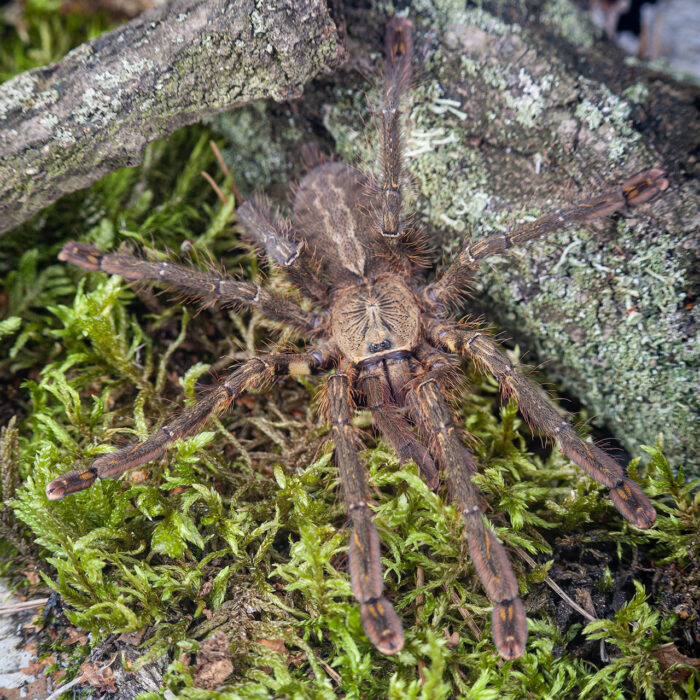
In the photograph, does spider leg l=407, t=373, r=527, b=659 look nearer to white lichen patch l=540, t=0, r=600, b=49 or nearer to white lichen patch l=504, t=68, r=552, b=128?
white lichen patch l=504, t=68, r=552, b=128

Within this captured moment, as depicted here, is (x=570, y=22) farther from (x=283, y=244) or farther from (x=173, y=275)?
(x=173, y=275)

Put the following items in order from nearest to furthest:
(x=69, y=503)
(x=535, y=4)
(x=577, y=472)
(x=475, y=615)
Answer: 1. (x=475, y=615)
2. (x=69, y=503)
3. (x=577, y=472)
4. (x=535, y=4)

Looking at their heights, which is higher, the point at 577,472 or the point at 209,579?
the point at 209,579

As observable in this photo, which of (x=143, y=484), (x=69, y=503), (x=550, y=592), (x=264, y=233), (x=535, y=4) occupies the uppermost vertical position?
(x=535, y=4)

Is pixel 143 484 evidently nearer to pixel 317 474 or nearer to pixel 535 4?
pixel 317 474

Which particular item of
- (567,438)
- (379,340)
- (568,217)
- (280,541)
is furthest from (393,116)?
(280,541)

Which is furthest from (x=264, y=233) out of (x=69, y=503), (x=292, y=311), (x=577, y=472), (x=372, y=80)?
(x=577, y=472)

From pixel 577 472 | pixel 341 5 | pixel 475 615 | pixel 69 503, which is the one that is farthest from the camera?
pixel 341 5

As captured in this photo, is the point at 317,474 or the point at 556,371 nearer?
the point at 317,474

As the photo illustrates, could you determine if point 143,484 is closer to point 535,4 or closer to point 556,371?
point 556,371
